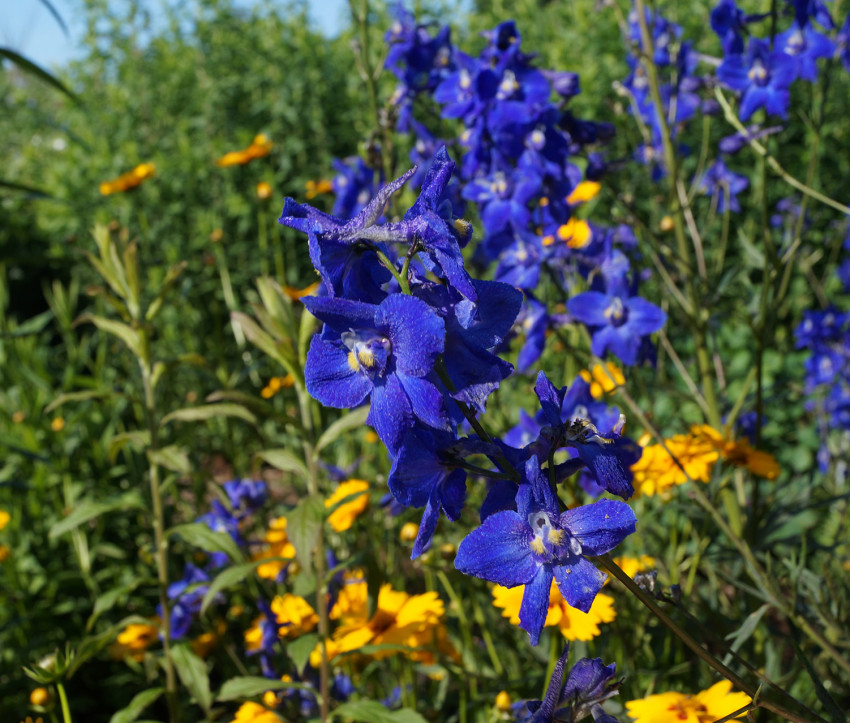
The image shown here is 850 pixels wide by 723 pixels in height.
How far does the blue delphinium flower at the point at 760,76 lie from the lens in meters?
1.93

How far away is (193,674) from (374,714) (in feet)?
1.49

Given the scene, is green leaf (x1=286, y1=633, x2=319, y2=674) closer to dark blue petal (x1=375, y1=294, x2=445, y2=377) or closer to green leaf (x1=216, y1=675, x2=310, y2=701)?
green leaf (x1=216, y1=675, x2=310, y2=701)

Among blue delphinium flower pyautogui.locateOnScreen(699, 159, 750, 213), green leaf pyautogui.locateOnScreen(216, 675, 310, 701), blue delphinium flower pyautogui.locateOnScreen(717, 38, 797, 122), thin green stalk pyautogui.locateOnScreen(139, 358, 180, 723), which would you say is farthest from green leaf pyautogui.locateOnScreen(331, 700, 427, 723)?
blue delphinium flower pyautogui.locateOnScreen(699, 159, 750, 213)

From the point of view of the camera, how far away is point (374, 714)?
4.42 ft

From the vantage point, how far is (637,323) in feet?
5.97

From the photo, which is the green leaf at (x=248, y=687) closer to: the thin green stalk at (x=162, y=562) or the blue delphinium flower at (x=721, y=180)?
the thin green stalk at (x=162, y=562)

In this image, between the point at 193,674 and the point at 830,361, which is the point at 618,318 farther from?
the point at 830,361

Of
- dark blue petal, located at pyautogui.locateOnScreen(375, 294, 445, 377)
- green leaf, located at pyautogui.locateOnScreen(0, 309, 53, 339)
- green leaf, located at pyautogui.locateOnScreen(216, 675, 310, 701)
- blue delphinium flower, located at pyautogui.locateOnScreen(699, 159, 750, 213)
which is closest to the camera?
dark blue petal, located at pyautogui.locateOnScreen(375, 294, 445, 377)

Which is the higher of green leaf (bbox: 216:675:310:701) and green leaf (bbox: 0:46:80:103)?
green leaf (bbox: 0:46:80:103)

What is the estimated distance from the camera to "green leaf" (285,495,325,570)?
4.21 feet

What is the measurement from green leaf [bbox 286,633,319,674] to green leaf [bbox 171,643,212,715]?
255mm

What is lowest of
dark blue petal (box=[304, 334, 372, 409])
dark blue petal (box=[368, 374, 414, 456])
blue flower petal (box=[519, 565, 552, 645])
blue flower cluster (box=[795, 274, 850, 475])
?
blue flower cluster (box=[795, 274, 850, 475])

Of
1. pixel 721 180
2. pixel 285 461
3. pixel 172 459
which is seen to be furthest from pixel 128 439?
pixel 721 180

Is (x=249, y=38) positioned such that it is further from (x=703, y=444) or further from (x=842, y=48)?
(x=703, y=444)
